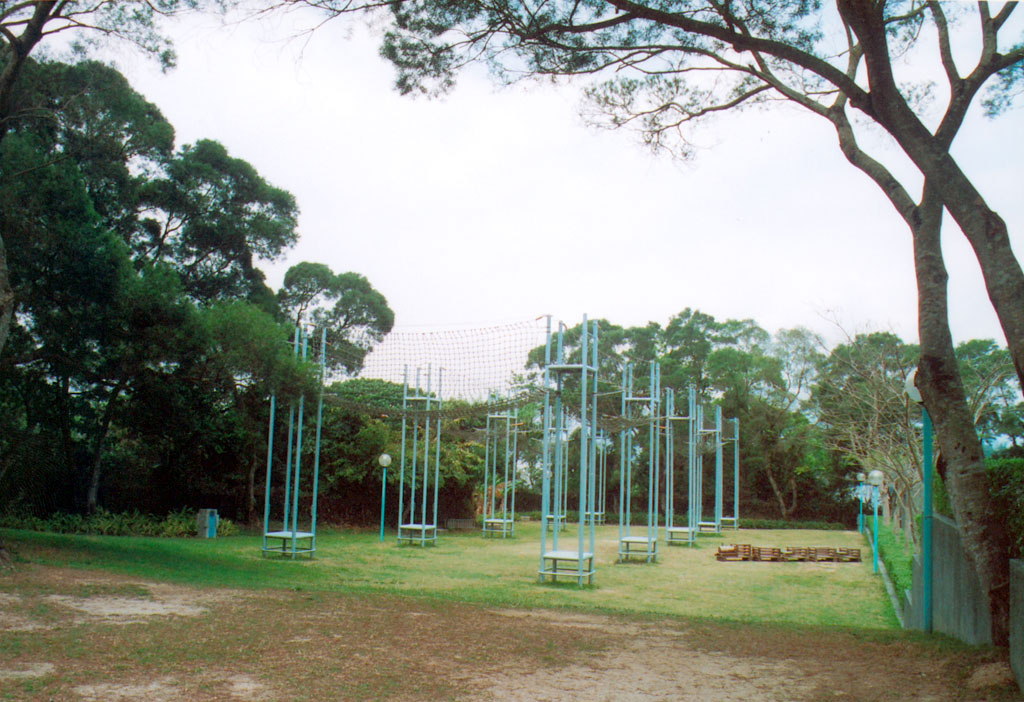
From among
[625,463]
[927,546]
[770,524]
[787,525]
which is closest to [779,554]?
[625,463]

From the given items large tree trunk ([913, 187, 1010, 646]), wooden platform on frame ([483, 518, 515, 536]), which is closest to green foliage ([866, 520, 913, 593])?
large tree trunk ([913, 187, 1010, 646])

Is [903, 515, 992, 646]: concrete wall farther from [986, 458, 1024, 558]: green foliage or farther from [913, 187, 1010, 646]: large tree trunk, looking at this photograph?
[986, 458, 1024, 558]: green foliage

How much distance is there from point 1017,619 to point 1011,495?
858 millimetres

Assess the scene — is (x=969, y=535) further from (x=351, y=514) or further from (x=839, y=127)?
(x=351, y=514)

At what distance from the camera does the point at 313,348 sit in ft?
47.7

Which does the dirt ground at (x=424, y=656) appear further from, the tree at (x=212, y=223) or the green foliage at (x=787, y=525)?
the green foliage at (x=787, y=525)

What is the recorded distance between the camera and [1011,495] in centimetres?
527

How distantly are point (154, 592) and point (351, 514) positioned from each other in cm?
1359

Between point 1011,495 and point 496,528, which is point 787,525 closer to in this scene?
point 496,528

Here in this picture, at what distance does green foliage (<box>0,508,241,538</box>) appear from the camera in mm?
16625

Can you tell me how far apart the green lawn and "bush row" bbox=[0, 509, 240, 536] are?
116cm

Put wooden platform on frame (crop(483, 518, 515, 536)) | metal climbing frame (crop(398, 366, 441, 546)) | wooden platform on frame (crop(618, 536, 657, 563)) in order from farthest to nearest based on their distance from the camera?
wooden platform on frame (crop(483, 518, 515, 536)) < metal climbing frame (crop(398, 366, 441, 546)) < wooden platform on frame (crop(618, 536, 657, 563))

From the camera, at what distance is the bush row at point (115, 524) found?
16.6 m

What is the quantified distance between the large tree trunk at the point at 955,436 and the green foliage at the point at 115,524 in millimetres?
16019
